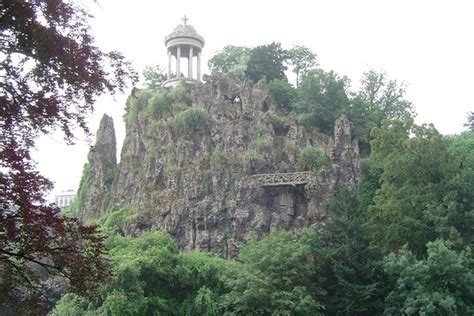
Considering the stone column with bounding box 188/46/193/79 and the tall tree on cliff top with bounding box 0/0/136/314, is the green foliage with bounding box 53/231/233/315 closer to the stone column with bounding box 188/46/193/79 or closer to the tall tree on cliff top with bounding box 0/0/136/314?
the tall tree on cliff top with bounding box 0/0/136/314

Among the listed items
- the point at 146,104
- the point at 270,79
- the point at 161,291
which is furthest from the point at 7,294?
the point at 270,79

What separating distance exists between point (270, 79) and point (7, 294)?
35.6 metres

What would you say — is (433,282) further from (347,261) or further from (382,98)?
(382,98)

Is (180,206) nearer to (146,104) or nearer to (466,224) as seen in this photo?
(146,104)

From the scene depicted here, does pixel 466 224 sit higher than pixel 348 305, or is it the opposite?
pixel 466 224

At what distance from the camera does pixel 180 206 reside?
30.9 m

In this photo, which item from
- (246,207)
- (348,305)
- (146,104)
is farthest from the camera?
(146,104)

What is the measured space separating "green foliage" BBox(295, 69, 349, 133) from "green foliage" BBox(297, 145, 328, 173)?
11.2 feet

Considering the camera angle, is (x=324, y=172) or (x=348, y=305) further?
(x=324, y=172)

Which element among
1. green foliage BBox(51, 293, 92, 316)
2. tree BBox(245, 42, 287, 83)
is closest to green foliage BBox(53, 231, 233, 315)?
green foliage BBox(51, 293, 92, 316)

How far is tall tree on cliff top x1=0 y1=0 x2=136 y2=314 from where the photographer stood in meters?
6.24

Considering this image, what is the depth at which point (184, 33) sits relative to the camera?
135 ft

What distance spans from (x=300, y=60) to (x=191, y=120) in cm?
1382

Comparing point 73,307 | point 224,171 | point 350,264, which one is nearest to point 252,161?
point 224,171
